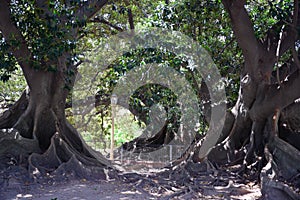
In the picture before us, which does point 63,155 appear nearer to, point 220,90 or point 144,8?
point 220,90

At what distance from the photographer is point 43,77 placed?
7.23 metres

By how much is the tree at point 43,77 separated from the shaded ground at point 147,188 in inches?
24.6

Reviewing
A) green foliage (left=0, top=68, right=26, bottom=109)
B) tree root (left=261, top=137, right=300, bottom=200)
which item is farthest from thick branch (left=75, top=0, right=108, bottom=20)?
green foliage (left=0, top=68, right=26, bottom=109)

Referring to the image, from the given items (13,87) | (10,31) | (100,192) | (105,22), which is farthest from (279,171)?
(13,87)

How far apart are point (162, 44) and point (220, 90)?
5.29 feet

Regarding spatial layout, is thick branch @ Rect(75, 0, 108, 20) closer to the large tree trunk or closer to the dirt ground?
the large tree trunk

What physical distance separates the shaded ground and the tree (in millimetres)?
625

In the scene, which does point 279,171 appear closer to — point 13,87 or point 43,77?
point 43,77

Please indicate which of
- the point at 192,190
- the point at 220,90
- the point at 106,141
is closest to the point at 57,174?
the point at 192,190

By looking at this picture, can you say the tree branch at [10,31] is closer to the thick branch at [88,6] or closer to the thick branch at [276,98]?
the thick branch at [88,6]

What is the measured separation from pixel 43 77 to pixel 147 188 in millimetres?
3213

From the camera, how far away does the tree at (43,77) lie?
5785mm

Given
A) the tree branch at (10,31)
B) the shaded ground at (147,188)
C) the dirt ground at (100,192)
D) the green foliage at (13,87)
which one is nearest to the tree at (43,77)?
the tree branch at (10,31)

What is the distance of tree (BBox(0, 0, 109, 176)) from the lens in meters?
5.79
